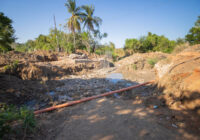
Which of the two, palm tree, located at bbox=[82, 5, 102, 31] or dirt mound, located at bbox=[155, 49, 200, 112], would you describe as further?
palm tree, located at bbox=[82, 5, 102, 31]

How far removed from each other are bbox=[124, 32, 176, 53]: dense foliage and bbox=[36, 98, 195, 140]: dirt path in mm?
19249

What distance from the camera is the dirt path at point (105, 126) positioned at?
1527 mm

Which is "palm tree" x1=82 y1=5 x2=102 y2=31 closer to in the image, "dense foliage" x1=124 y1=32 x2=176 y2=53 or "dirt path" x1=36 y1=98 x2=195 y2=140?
"dense foliage" x1=124 y1=32 x2=176 y2=53

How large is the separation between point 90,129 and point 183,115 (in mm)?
1795

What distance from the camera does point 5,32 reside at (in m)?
8.75

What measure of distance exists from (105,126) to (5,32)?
39.8 feet

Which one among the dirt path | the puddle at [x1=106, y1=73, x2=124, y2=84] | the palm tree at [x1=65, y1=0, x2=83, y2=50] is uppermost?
the palm tree at [x1=65, y1=0, x2=83, y2=50]

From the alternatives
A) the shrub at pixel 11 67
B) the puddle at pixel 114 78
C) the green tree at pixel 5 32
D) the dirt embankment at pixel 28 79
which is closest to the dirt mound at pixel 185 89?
the puddle at pixel 114 78

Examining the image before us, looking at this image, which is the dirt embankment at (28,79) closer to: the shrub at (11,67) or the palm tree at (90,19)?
the shrub at (11,67)

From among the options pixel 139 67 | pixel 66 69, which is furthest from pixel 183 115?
pixel 139 67

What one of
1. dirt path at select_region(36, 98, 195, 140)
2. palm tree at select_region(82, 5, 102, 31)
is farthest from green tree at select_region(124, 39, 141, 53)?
dirt path at select_region(36, 98, 195, 140)

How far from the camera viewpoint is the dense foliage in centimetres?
1888

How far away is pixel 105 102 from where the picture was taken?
2850 millimetres

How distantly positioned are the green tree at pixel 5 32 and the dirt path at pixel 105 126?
10.4 m
